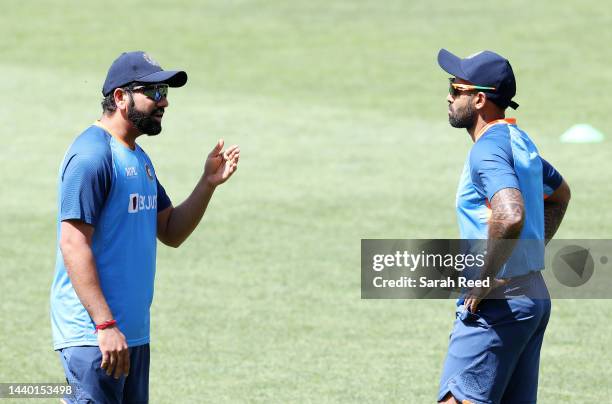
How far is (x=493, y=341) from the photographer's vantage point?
584 cm

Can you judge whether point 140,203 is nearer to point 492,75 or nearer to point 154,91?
point 154,91

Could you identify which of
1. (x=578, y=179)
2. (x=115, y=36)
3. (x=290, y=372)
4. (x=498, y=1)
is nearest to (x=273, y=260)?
(x=290, y=372)

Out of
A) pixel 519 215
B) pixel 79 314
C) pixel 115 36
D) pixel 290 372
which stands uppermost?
pixel 115 36

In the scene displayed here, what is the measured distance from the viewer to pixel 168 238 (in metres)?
6.37

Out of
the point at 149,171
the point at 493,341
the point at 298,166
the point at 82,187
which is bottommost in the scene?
the point at 493,341

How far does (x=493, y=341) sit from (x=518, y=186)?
0.77m

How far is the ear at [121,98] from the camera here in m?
5.80

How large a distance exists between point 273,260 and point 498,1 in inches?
703

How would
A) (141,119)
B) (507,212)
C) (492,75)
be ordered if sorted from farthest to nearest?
1. (492,75)
2. (141,119)
3. (507,212)

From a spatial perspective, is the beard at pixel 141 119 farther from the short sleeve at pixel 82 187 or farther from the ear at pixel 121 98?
the short sleeve at pixel 82 187

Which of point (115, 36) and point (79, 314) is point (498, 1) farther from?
point (79, 314)

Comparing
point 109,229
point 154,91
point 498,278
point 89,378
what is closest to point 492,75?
point 498,278

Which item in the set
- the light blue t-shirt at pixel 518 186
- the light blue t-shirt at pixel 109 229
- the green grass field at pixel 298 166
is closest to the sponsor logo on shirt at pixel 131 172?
the light blue t-shirt at pixel 109 229

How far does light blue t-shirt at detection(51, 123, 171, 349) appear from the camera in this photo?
5441 millimetres
